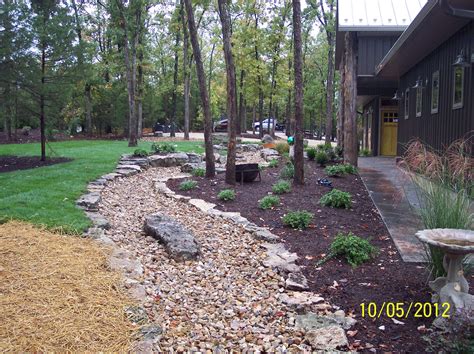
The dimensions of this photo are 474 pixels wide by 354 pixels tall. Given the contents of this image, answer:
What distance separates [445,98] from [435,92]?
1114 mm

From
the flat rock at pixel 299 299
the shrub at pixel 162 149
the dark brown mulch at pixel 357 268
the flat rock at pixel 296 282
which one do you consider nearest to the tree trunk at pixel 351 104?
the dark brown mulch at pixel 357 268

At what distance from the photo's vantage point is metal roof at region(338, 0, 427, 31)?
11.5m

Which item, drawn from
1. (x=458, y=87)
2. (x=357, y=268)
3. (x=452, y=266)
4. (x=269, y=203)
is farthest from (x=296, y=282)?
(x=458, y=87)

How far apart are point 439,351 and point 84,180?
23.1 ft

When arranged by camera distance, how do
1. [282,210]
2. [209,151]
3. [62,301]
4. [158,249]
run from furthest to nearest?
1. [209,151]
2. [282,210]
3. [158,249]
4. [62,301]

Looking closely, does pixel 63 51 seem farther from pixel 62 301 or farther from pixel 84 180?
pixel 62 301

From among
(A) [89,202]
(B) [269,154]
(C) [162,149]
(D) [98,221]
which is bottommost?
(D) [98,221]

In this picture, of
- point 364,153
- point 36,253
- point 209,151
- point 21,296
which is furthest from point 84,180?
point 364,153

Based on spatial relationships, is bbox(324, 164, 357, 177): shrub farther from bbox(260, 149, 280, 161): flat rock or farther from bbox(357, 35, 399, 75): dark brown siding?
bbox(260, 149, 280, 161): flat rock

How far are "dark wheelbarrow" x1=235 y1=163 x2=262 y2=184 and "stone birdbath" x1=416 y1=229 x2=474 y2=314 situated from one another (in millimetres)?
6516

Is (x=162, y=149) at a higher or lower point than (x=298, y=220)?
higher

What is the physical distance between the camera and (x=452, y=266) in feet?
10.1

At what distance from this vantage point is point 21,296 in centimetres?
331

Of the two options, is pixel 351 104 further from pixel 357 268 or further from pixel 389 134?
pixel 357 268
